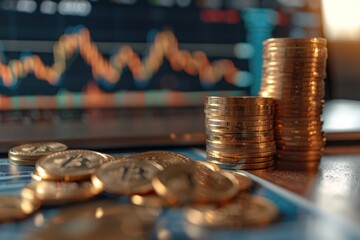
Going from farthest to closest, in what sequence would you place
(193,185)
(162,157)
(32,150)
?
1. (32,150)
2. (162,157)
3. (193,185)

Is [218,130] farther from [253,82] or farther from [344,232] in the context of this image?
[253,82]

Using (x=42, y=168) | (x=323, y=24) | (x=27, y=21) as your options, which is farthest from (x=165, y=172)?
(x=323, y=24)

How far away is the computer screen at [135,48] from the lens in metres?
1.58

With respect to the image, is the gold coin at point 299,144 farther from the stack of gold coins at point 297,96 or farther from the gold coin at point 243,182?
the gold coin at point 243,182

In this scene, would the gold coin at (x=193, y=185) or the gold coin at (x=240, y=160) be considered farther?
the gold coin at (x=240, y=160)

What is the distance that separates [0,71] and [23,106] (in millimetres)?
148

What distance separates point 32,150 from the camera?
104cm

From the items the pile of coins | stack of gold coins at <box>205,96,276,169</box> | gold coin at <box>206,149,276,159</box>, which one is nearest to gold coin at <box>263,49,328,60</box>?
stack of gold coins at <box>205,96,276,169</box>

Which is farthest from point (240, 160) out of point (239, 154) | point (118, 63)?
point (118, 63)

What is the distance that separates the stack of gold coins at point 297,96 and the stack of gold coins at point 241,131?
0.17 feet

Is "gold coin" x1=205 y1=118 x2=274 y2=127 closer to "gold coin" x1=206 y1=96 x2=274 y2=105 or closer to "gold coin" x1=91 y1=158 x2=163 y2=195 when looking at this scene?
"gold coin" x1=206 y1=96 x2=274 y2=105

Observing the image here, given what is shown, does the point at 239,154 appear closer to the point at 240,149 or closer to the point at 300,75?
the point at 240,149

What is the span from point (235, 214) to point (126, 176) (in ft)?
0.75

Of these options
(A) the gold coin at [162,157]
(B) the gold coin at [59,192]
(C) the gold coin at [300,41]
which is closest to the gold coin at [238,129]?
(A) the gold coin at [162,157]
